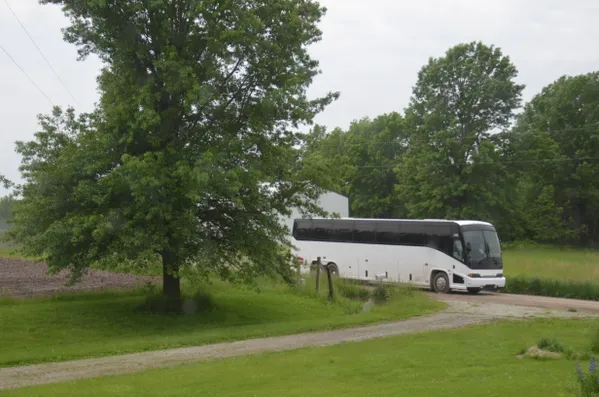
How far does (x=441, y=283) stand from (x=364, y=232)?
19.3ft

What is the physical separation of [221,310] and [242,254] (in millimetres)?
3071

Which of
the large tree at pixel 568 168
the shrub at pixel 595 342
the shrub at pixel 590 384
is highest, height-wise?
the large tree at pixel 568 168

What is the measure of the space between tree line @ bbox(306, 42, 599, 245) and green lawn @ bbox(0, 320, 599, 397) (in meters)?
47.2

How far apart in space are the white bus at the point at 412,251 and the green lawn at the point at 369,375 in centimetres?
1461

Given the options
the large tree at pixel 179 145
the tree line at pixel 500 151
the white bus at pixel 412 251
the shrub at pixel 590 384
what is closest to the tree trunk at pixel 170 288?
the large tree at pixel 179 145

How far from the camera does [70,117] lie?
62.6ft

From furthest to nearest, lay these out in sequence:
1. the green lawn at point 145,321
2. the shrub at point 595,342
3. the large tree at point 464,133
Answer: the large tree at point 464,133, the green lawn at point 145,321, the shrub at point 595,342

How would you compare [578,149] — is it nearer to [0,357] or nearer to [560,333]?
[560,333]

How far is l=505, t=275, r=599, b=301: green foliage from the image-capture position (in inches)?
1155

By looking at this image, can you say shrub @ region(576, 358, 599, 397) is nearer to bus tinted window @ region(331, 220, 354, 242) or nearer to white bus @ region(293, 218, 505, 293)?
white bus @ region(293, 218, 505, 293)

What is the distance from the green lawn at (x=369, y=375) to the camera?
954cm

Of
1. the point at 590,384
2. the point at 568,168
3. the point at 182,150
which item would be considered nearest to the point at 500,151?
the point at 568,168

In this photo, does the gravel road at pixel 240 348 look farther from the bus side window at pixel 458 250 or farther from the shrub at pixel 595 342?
the bus side window at pixel 458 250

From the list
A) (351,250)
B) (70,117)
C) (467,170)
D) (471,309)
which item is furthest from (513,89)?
(70,117)
